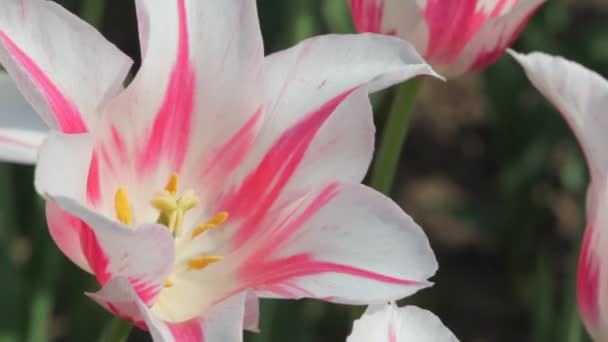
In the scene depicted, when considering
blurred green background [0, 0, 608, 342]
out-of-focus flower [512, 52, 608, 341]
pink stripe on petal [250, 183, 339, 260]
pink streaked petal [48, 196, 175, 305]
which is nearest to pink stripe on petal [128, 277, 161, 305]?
pink streaked petal [48, 196, 175, 305]

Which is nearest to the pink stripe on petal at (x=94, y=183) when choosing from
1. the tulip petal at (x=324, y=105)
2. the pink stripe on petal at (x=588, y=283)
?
the tulip petal at (x=324, y=105)

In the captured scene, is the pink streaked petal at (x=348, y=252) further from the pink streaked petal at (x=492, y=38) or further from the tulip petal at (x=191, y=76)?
the pink streaked petal at (x=492, y=38)

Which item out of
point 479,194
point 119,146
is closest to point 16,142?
point 119,146

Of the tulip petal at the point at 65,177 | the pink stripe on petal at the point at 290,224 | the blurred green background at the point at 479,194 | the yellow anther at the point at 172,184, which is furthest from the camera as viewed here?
the blurred green background at the point at 479,194

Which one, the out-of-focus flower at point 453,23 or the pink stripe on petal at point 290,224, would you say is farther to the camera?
the out-of-focus flower at point 453,23

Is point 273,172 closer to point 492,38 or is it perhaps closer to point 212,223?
point 212,223

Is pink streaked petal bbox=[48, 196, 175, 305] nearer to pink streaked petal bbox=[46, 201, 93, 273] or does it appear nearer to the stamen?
pink streaked petal bbox=[46, 201, 93, 273]
